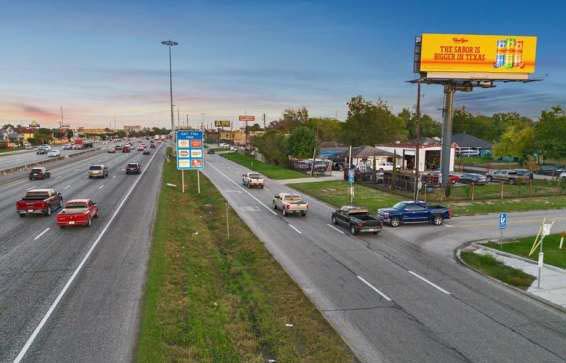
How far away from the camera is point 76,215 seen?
24.0 m

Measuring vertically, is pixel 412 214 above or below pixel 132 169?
below

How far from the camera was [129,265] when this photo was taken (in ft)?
57.4

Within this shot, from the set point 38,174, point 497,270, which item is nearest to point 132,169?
point 38,174

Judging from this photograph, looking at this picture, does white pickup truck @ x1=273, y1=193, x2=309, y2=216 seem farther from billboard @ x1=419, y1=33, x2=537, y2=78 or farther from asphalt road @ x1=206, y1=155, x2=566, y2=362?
billboard @ x1=419, y1=33, x2=537, y2=78

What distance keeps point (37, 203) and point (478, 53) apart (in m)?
42.5

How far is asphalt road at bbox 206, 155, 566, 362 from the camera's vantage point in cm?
1131

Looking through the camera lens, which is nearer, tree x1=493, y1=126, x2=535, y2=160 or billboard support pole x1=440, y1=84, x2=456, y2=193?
billboard support pole x1=440, y1=84, x2=456, y2=193

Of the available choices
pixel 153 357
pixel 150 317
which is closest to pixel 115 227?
pixel 150 317

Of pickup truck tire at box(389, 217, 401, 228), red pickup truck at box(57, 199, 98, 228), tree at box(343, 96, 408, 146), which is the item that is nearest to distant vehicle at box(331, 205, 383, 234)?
pickup truck tire at box(389, 217, 401, 228)

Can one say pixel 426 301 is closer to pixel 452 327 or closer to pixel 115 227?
pixel 452 327

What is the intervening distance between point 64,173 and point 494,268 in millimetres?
55461

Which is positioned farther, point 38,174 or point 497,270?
point 38,174

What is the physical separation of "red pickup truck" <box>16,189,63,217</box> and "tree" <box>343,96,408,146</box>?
81.8m

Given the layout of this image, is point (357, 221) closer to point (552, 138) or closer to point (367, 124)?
point (552, 138)
